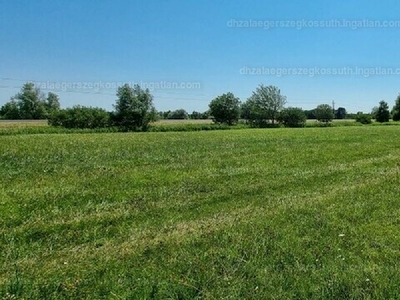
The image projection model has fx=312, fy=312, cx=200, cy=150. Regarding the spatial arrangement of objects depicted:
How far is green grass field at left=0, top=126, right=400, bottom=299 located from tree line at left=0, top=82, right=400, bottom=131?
183 feet

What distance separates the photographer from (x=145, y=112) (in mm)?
66125

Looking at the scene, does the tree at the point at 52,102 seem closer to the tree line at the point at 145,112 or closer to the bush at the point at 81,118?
the tree line at the point at 145,112

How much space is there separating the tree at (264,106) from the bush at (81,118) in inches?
1588

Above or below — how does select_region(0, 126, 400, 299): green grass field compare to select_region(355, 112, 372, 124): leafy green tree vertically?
→ below

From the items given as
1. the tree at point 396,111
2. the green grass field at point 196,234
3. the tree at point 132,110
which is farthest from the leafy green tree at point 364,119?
the green grass field at point 196,234

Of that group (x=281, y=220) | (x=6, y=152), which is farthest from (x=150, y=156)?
(x=281, y=220)

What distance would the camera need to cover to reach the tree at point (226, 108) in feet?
279

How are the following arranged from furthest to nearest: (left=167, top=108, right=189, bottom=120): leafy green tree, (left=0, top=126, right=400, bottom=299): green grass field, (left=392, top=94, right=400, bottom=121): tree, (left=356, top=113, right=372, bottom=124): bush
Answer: (left=167, top=108, right=189, bottom=120): leafy green tree → (left=392, top=94, right=400, bottom=121): tree → (left=356, top=113, right=372, bottom=124): bush → (left=0, top=126, right=400, bottom=299): green grass field

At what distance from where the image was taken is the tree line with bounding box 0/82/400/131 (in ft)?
210

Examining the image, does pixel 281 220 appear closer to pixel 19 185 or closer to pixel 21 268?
pixel 21 268

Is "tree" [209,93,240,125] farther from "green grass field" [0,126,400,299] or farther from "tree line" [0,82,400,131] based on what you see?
"green grass field" [0,126,400,299]

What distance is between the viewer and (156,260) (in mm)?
4035

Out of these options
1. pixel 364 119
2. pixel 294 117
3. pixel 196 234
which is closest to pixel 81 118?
pixel 294 117

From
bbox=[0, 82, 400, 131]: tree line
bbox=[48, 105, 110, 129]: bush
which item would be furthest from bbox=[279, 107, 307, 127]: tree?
bbox=[48, 105, 110, 129]: bush
